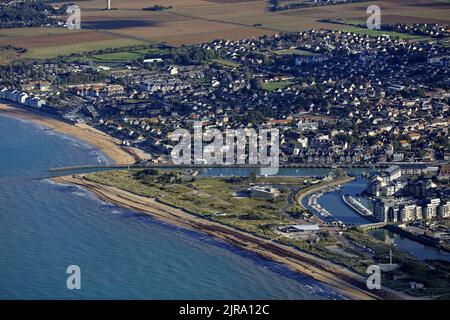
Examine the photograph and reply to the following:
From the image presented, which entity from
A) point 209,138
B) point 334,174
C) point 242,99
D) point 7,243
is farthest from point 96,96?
point 7,243

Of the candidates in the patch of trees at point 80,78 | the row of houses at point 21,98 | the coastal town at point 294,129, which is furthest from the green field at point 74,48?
the row of houses at point 21,98

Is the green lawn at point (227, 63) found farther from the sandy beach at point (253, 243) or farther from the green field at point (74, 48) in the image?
the sandy beach at point (253, 243)

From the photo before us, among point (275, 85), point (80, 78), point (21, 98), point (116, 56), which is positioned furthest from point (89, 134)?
point (116, 56)

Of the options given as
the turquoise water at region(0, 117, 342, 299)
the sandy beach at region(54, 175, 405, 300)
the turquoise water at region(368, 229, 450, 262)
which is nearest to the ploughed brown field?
the sandy beach at region(54, 175, 405, 300)

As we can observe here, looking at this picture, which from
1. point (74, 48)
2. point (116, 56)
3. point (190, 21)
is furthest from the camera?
point (190, 21)

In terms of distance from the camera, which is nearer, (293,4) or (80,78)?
(80,78)

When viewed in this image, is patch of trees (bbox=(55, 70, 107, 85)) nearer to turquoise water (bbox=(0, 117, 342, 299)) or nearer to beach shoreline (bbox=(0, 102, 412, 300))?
beach shoreline (bbox=(0, 102, 412, 300))

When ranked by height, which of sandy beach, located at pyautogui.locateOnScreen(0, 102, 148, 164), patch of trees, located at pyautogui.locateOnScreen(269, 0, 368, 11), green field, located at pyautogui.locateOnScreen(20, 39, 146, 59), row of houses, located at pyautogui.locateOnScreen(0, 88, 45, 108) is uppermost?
patch of trees, located at pyautogui.locateOnScreen(269, 0, 368, 11)

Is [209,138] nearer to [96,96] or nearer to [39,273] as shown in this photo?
[96,96]

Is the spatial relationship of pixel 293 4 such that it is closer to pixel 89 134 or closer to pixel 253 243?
pixel 89 134
